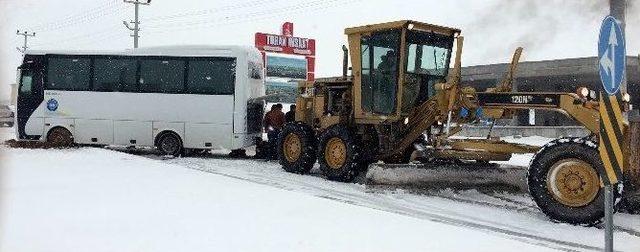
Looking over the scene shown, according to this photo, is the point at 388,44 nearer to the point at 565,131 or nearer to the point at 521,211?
the point at 521,211

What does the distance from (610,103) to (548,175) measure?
94.5 inches

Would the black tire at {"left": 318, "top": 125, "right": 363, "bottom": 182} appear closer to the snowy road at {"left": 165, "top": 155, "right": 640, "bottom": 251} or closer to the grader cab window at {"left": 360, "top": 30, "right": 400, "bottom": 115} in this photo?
the snowy road at {"left": 165, "top": 155, "right": 640, "bottom": 251}

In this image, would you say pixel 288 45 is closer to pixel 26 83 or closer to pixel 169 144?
pixel 169 144

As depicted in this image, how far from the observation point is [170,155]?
49.2ft

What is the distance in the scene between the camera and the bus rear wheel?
49.2ft

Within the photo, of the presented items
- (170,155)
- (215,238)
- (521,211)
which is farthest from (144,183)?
(170,155)

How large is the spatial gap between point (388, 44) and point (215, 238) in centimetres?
580

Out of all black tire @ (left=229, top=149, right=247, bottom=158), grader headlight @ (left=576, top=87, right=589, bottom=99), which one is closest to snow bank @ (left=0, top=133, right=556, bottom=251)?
grader headlight @ (left=576, top=87, right=589, bottom=99)

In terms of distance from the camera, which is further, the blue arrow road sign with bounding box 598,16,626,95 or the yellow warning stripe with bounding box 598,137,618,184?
the yellow warning stripe with bounding box 598,137,618,184

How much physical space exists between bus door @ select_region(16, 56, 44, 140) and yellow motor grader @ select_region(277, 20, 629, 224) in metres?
8.12

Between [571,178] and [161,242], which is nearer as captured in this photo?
[161,242]

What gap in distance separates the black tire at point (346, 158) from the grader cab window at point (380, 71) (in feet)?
2.13

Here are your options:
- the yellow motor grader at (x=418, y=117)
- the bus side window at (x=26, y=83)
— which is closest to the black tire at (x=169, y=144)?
the bus side window at (x=26, y=83)

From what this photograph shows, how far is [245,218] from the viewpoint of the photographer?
604 cm
